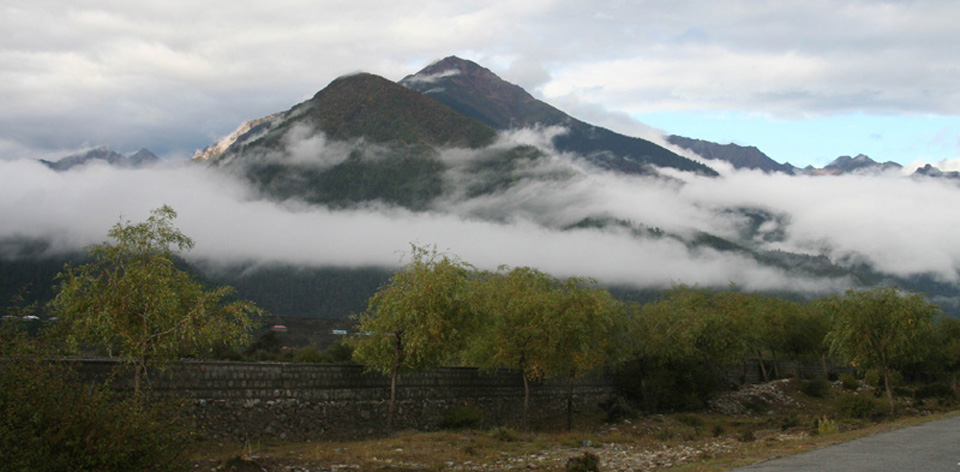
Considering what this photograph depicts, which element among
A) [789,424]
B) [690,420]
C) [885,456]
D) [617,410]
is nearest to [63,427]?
[885,456]

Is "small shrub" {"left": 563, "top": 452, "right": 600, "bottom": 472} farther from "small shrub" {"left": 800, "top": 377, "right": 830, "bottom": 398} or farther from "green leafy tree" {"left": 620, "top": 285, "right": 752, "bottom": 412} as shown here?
"small shrub" {"left": 800, "top": 377, "right": 830, "bottom": 398}

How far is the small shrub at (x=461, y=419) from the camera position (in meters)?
32.3

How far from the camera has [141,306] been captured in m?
21.0

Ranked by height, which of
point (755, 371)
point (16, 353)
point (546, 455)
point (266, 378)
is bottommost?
point (755, 371)

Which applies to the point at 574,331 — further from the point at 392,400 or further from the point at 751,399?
the point at 751,399

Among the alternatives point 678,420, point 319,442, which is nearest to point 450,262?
point 319,442

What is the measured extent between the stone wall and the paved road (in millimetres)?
15166

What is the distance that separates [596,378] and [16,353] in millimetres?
36177

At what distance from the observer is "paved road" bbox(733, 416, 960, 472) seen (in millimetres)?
16298

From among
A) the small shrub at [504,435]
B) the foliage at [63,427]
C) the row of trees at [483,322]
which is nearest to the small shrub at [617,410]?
the row of trees at [483,322]

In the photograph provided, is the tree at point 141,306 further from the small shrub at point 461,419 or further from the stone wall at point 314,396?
the small shrub at point 461,419

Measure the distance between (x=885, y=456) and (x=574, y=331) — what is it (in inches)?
689

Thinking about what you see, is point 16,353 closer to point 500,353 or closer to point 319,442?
point 319,442

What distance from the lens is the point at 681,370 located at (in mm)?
46938
